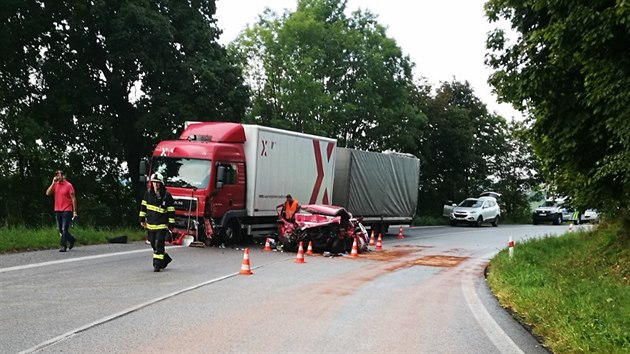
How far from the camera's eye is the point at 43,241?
551 inches

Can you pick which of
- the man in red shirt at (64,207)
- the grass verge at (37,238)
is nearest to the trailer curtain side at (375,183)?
the grass verge at (37,238)

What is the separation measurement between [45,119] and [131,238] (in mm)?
8446

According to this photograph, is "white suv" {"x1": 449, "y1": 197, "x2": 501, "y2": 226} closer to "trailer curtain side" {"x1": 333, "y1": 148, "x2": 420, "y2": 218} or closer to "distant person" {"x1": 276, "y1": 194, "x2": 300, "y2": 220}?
"trailer curtain side" {"x1": 333, "y1": 148, "x2": 420, "y2": 218}

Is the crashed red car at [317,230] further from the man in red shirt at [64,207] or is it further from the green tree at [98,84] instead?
the green tree at [98,84]

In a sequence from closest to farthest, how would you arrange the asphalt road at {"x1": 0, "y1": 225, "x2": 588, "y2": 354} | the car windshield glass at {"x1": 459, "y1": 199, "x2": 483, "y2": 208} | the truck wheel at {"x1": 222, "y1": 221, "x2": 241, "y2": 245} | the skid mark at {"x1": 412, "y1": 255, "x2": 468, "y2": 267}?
1. the asphalt road at {"x1": 0, "y1": 225, "x2": 588, "y2": 354}
2. the skid mark at {"x1": 412, "y1": 255, "x2": 468, "y2": 267}
3. the truck wheel at {"x1": 222, "y1": 221, "x2": 241, "y2": 245}
4. the car windshield glass at {"x1": 459, "y1": 199, "x2": 483, "y2": 208}

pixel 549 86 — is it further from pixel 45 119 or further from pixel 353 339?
pixel 45 119

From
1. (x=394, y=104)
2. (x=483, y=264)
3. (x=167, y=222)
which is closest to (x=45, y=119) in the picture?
(x=167, y=222)

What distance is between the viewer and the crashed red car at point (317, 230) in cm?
1622

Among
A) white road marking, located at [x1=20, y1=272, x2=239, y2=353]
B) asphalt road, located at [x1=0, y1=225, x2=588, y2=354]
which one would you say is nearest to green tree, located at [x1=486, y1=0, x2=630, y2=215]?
asphalt road, located at [x1=0, y1=225, x2=588, y2=354]

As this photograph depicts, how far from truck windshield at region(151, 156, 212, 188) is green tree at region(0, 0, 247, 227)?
6.63m

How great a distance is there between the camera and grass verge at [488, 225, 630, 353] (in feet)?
20.7

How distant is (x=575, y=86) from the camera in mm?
10852

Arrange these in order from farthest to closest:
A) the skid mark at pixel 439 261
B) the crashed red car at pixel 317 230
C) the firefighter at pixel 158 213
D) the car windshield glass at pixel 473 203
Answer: the car windshield glass at pixel 473 203, the crashed red car at pixel 317 230, the skid mark at pixel 439 261, the firefighter at pixel 158 213

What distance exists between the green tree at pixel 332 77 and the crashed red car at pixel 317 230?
1669cm
